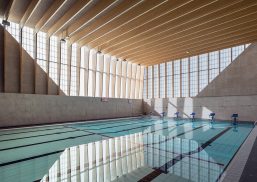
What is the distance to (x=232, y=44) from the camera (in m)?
12.9

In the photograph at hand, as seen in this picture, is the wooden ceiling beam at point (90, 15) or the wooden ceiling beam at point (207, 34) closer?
the wooden ceiling beam at point (90, 15)

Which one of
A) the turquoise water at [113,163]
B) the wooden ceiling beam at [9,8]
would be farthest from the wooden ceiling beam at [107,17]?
the turquoise water at [113,163]

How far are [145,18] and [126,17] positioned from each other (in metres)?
1.01

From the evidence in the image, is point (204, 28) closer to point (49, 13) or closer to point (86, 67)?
point (49, 13)

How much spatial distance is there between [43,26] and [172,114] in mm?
13966

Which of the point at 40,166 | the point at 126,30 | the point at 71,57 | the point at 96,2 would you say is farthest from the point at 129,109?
the point at 40,166

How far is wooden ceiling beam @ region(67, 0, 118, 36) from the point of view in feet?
25.2

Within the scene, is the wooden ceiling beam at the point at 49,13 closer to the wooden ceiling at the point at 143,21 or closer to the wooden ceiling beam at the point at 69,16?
the wooden ceiling at the point at 143,21

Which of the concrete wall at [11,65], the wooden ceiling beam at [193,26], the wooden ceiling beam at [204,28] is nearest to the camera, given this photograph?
the wooden ceiling beam at [193,26]

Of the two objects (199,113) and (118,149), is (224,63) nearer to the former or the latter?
(199,113)

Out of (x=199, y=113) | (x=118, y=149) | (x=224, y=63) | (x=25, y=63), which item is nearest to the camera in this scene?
(x=118, y=149)

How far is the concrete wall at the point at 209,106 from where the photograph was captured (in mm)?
13277

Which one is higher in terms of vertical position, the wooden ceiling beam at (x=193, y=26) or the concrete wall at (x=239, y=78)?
the wooden ceiling beam at (x=193, y=26)

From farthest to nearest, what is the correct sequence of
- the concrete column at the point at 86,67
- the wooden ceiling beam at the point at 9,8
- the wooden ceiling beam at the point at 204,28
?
1. the concrete column at the point at 86,67
2. the wooden ceiling beam at the point at 204,28
3. the wooden ceiling beam at the point at 9,8
